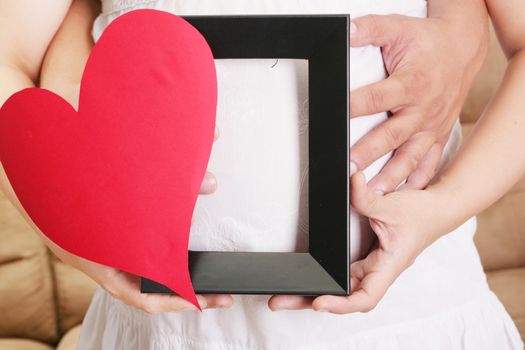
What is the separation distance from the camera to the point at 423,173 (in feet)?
1.95

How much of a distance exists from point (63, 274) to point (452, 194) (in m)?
1.49

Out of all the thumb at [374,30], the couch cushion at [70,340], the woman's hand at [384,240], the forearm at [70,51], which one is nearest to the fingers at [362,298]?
the woman's hand at [384,240]

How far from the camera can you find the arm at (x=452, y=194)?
0.49 m

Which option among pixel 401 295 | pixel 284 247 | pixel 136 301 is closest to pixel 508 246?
pixel 401 295

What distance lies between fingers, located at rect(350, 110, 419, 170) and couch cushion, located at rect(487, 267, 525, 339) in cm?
144

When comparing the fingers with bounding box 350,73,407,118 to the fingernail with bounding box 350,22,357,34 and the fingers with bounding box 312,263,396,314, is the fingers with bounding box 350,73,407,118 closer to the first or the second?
the fingernail with bounding box 350,22,357,34

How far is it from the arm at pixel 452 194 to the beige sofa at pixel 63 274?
1286 mm

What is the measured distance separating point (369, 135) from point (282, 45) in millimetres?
137

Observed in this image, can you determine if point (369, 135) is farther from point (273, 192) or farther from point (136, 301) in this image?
point (136, 301)

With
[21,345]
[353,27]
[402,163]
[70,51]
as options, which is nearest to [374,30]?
[353,27]

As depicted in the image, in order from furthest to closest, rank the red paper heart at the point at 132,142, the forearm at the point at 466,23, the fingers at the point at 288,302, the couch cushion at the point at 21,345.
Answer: the couch cushion at the point at 21,345, the forearm at the point at 466,23, the fingers at the point at 288,302, the red paper heart at the point at 132,142

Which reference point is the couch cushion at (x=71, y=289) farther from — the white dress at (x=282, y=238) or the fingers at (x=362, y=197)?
the fingers at (x=362, y=197)

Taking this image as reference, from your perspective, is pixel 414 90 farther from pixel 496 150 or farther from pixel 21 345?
pixel 21 345

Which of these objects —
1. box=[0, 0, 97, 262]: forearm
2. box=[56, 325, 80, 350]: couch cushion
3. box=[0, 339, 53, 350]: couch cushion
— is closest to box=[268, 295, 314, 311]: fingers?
box=[0, 0, 97, 262]: forearm
